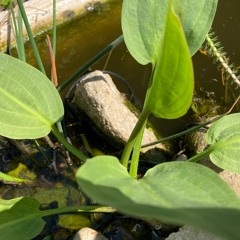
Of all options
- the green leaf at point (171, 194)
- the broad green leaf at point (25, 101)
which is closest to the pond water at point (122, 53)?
the broad green leaf at point (25, 101)

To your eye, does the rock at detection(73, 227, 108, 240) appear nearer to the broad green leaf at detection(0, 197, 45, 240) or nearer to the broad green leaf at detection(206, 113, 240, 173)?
the broad green leaf at detection(0, 197, 45, 240)

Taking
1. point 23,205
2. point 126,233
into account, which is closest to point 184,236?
point 126,233

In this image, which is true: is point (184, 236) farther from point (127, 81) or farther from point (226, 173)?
point (127, 81)

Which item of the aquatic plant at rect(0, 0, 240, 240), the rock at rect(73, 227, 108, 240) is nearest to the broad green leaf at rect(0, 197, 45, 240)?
the aquatic plant at rect(0, 0, 240, 240)

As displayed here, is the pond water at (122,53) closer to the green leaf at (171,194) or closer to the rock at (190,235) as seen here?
the rock at (190,235)

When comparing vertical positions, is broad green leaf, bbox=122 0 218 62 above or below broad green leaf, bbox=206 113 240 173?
above

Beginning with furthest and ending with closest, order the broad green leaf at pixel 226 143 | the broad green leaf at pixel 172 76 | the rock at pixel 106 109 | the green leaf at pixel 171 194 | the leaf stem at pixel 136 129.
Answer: the rock at pixel 106 109 < the broad green leaf at pixel 226 143 < the leaf stem at pixel 136 129 < the broad green leaf at pixel 172 76 < the green leaf at pixel 171 194
